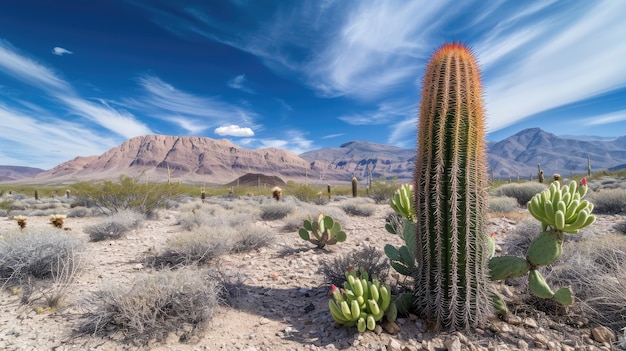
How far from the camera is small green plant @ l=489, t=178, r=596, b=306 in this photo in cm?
277

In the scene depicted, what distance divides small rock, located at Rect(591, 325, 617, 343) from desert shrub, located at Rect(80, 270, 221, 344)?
335cm

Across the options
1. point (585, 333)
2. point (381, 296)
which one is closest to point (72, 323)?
point (381, 296)

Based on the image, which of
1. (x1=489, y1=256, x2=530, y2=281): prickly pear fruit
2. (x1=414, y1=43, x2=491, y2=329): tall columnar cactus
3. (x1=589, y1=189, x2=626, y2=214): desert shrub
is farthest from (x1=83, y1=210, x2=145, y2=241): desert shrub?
(x1=589, y1=189, x2=626, y2=214): desert shrub

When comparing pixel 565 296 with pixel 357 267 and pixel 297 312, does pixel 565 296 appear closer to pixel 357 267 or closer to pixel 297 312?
pixel 357 267

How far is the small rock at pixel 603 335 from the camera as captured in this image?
106 inches

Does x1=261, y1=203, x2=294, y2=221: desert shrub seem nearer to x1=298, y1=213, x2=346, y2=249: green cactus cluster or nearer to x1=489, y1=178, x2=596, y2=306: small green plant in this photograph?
x1=298, y1=213, x2=346, y2=249: green cactus cluster

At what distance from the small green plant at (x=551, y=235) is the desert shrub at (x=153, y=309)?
2.79 m

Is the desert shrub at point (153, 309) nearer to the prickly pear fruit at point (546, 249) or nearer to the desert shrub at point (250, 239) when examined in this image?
the desert shrub at point (250, 239)

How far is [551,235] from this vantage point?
289 cm

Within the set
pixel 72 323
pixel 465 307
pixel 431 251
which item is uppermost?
pixel 431 251

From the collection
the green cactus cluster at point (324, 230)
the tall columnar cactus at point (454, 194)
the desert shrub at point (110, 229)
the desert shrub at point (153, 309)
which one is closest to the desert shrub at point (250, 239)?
the green cactus cluster at point (324, 230)

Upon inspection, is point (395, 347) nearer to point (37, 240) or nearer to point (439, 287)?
point (439, 287)

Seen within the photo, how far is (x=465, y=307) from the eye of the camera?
2.81 meters

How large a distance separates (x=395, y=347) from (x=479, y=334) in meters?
0.78
